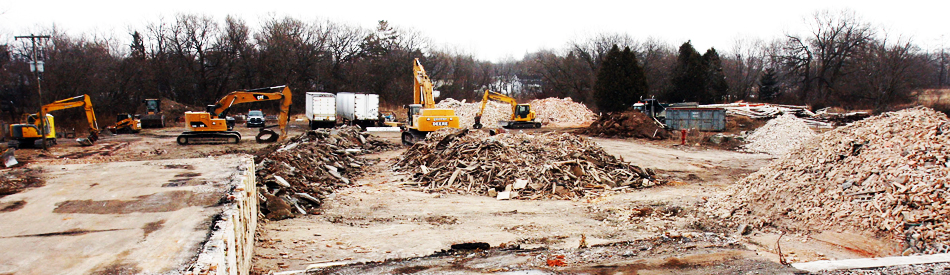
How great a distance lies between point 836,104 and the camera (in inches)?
1711

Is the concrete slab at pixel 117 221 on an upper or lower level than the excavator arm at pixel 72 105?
lower

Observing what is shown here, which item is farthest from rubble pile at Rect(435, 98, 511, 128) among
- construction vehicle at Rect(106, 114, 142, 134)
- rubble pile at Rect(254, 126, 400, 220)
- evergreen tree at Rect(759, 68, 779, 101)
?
evergreen tree at Rect(759, 68, 779, 101)

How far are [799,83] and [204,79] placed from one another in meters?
59.0

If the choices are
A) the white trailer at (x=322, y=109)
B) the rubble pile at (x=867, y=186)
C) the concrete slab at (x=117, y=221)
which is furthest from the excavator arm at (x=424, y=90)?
the concrete slab at (x=117, y=221)

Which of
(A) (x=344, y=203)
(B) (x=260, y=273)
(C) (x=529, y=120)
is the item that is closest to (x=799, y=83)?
(C) (x=529, y=120)

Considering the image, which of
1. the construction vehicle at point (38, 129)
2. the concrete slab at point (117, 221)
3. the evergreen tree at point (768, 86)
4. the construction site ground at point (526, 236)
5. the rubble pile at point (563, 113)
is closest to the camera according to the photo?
the concrete slab at point (117, 221)

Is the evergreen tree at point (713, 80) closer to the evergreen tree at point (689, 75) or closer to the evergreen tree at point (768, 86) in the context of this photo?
the evergreen tree at point (689, 75)

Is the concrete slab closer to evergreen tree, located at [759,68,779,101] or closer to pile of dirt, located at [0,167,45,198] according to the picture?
pile of dirt, located at [0,167,45,198]

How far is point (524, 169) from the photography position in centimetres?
1355

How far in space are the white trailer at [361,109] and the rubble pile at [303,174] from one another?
50.3ft

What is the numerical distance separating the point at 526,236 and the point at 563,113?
3836 cm

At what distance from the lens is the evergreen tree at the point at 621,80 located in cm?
4391

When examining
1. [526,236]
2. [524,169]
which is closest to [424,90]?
[524,169]

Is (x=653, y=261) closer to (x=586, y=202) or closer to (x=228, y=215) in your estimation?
(x=228, y=215)
